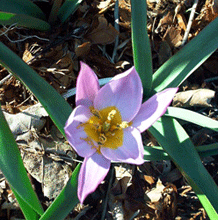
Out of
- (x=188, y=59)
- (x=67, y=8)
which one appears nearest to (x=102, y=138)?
(x=188, y=59)

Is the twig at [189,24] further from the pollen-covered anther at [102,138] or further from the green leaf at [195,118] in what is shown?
the pollen-covered anther at [102,138]

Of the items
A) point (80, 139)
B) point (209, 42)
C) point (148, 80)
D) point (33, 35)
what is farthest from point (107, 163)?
point (33, 35)

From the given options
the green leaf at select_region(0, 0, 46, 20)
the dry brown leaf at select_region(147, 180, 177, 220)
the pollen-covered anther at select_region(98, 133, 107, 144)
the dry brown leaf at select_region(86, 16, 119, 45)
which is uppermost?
the green leaf at select_region(0, 0, 46, 20)

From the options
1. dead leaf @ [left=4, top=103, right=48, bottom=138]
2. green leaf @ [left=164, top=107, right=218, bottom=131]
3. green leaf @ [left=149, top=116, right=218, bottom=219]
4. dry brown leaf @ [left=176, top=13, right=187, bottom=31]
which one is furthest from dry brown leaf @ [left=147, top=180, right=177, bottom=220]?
dry brown leaf @ [left=176, top=13, right=187, bottom=31]

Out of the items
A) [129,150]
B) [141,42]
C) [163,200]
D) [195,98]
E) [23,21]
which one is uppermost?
[23,21]

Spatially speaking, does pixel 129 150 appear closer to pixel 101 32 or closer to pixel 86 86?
pixel 86 86

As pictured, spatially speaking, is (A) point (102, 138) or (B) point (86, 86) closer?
(B) point (86, 86)

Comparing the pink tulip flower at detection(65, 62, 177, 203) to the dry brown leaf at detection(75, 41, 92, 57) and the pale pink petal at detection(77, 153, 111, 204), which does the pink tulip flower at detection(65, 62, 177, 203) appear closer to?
the pale pink petal at detection(77, 153, 111, 204)
